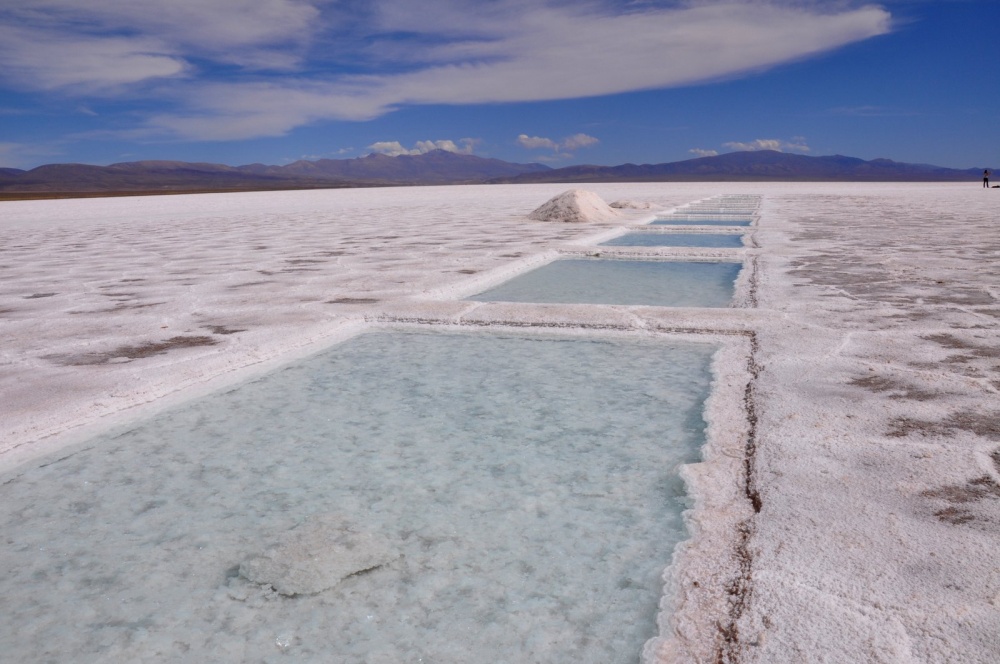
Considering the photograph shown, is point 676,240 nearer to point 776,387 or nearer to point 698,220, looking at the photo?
point 698,220

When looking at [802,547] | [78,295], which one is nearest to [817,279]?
[802,547]

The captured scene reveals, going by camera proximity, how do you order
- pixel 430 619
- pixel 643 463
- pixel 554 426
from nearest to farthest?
→ pixel 430 619 → pixel 643 463 → pixel 554 426

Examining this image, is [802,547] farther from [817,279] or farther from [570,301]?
[817,279]

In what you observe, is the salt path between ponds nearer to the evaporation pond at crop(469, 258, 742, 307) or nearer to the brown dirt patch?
the brown dirt patch

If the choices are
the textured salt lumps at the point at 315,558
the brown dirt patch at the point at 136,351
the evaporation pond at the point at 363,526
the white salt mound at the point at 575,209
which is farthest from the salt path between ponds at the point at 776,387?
the white salt mound at the point at 575,209

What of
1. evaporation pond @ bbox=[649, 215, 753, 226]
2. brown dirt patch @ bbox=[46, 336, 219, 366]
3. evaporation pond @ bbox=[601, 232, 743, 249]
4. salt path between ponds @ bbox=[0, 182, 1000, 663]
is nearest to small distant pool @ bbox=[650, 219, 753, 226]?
evaporation pond @ bbox=[649, 215, 753, 226]

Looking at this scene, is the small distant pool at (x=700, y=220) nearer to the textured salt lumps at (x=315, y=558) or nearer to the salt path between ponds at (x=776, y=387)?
the salt path between ponds at (x=776, y=387)

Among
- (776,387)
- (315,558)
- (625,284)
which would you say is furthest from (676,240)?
(315,558)
